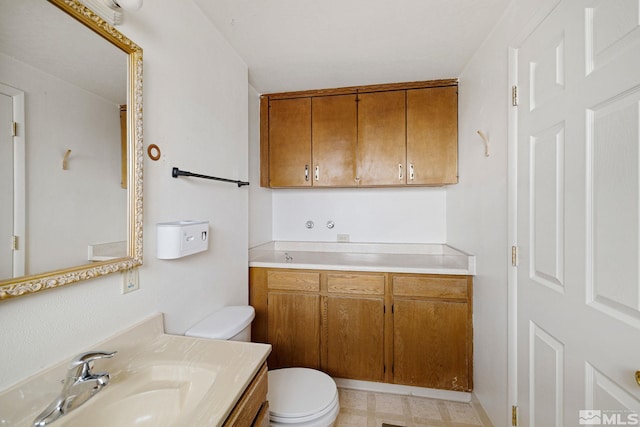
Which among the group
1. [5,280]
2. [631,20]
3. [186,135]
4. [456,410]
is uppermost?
[631,20]

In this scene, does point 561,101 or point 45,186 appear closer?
point 45,186

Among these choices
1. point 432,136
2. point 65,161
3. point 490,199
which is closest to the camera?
point 65,161

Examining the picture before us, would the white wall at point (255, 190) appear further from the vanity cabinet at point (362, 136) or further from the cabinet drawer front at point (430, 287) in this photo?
the cabinet drawer front at point (430, 287)

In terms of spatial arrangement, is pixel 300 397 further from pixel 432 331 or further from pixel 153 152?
pixel 153 152

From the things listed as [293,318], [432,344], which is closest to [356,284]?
[293,318]

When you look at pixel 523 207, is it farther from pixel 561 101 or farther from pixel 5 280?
pixel 5 280

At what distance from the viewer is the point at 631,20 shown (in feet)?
2.28

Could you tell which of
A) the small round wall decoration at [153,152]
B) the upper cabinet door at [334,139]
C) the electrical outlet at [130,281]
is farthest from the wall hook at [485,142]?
the electrical outlet at [130,281]

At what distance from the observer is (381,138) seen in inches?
85.4

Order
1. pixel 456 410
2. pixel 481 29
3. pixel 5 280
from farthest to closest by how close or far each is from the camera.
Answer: pixel 456 410 → pixel 481 29 → pixel 5 280

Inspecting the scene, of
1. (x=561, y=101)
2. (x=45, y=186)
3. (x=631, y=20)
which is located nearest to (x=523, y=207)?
(x=561, y=101)

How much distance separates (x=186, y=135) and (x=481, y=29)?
67.1 inches

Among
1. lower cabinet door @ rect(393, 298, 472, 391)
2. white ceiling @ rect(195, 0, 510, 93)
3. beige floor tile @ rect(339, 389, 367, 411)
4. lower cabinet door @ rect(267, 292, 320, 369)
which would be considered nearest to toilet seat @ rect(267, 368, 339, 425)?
lower cabinet door @ rect(267, 292, 320, 369)
